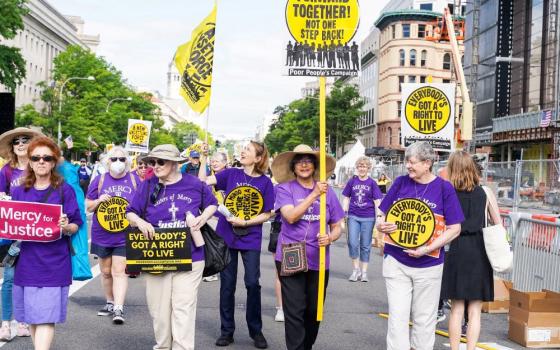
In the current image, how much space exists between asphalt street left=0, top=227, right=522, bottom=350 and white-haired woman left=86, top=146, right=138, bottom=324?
404 mm

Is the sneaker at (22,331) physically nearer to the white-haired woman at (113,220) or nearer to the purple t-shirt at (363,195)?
the white-haired woman at (113,220)

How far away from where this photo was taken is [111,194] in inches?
356

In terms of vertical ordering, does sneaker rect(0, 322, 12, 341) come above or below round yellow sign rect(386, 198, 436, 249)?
below

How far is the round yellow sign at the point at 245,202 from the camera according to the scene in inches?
322

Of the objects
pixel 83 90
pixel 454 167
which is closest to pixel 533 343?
pixel 454 167

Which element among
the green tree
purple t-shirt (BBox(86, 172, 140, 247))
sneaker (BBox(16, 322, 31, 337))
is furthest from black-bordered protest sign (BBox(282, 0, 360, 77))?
the green tree

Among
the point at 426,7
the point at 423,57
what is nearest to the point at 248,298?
the point at 426,7

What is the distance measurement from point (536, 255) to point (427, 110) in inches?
174

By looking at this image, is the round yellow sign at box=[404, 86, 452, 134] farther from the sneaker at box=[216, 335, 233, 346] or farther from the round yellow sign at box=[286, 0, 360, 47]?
the sneaker at box=[216, 335, 233, 346]

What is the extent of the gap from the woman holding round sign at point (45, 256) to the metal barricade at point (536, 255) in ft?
19.4

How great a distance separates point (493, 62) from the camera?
53.9m

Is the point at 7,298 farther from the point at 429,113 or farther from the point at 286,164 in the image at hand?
the point at 429,113

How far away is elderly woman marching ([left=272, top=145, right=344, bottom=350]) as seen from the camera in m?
6.49

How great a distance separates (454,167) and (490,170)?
12.8 meters
